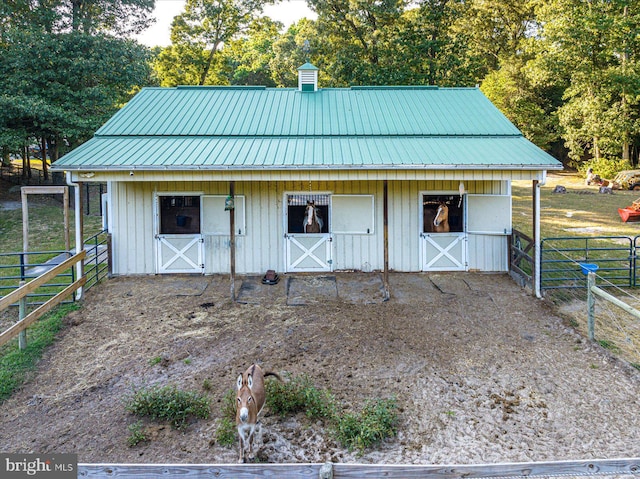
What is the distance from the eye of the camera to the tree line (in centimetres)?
1867

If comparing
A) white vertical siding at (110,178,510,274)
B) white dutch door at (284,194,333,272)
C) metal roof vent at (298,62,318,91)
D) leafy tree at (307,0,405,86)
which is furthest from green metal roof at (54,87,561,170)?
leafy tree at (307,0,405,86)

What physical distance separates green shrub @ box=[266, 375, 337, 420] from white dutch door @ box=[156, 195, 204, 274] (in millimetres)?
5744

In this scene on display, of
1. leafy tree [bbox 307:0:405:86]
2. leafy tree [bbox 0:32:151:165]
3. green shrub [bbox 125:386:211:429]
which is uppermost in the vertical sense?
leafy tree [bbox 307:0:405:86]

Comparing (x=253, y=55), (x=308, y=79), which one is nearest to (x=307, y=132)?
(x=308, y=79)

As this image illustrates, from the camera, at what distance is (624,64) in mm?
24375

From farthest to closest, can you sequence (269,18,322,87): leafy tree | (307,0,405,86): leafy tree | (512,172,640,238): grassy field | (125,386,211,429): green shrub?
(269,18,322,87): leafy tree
(307,0,405,86): leafy tree
(512,172,640,238): grassy field
(125,386,211,429): green shrub

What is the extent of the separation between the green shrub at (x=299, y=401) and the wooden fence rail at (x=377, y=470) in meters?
1.69

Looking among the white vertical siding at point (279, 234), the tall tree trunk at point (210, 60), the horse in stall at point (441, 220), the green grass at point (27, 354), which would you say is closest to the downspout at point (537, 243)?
the white vertical siding at point (279, 234)

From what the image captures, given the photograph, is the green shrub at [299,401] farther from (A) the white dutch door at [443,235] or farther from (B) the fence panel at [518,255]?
(B) the fence panel at [518,255]

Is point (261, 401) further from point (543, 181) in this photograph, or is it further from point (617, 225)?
point (617, 225)

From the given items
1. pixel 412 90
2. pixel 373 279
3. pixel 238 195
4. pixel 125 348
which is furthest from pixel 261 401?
pixel 412 90

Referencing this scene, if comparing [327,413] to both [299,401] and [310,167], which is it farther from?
[310,167]

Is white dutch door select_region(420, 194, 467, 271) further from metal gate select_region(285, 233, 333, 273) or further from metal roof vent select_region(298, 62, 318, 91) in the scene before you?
metal roof vent select_region(298, 62, 318, 91)

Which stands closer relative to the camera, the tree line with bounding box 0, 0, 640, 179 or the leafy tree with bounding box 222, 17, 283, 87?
the tree line with bounding box 0, 0, 640, 179
